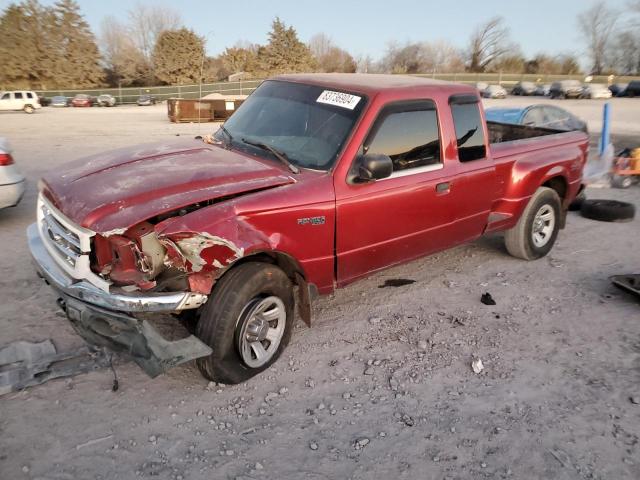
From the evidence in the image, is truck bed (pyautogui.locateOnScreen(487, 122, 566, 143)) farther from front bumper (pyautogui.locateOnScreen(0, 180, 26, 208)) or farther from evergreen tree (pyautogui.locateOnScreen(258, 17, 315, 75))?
evergreen tree (pyautogui.locateOnScreen(258, 17, 315, 75))

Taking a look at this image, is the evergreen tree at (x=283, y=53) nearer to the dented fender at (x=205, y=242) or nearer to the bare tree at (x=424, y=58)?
the bare tree at (x=424, y=58)

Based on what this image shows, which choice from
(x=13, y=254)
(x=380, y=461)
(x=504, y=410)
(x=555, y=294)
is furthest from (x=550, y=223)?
(x=13, y=254)

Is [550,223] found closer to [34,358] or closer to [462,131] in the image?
[462,131]

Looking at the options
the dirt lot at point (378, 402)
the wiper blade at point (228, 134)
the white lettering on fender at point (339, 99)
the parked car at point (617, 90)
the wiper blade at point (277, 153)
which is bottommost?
the dirt lot at point (378, 402)

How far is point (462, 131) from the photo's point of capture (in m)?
4.50

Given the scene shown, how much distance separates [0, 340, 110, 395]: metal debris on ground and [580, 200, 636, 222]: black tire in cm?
709

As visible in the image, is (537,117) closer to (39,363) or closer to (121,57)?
(39,363)

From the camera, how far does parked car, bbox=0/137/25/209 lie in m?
6.18

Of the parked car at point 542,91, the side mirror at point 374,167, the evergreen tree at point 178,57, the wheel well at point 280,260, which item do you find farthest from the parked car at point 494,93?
the wheel well at point 280,260

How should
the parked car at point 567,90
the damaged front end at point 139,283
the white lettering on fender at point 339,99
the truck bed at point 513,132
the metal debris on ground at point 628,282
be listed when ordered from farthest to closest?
the parked car at point 567,90
the truck bed at point 513,132
the metal debris on ground at point 628,282
the white lettering on fender at point 339,99
the damaged front end at point 139,283

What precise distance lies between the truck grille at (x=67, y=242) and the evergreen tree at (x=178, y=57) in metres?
70.5

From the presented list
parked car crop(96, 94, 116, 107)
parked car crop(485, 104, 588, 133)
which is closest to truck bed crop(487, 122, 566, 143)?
parked car crop(485, 104, 588, 133)

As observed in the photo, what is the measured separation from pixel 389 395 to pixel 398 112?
86.3 inches

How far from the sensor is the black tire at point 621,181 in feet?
32.1
